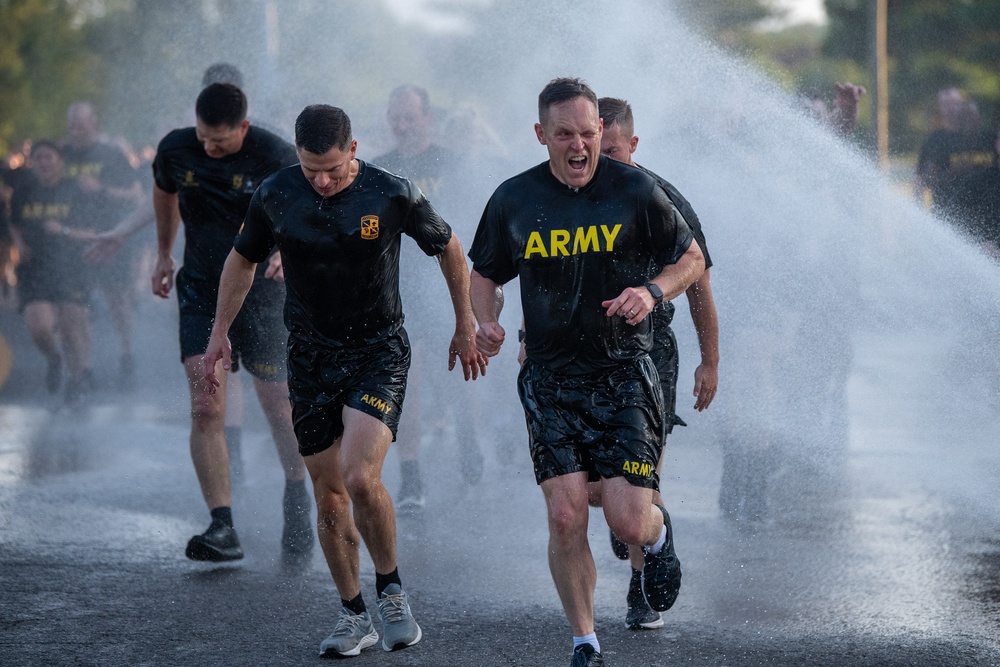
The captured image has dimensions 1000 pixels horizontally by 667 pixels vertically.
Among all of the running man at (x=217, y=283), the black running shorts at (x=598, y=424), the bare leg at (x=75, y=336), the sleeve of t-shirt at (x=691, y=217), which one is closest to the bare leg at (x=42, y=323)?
the bare leg at (x=75, y=336)

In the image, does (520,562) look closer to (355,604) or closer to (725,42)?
(355,604)

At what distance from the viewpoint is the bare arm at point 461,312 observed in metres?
5.00

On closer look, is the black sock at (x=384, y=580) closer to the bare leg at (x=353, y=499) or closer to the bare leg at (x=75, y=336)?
the bare leg at (x=353, y=499)

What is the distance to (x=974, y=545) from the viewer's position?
20.0 feet

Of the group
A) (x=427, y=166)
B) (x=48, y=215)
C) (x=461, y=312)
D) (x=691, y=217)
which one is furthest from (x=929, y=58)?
(x=461, y=312)

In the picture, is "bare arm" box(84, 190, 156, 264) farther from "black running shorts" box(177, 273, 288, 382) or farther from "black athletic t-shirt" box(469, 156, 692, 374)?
"black athletic t-shirt" box(469, 156, 692, 374)

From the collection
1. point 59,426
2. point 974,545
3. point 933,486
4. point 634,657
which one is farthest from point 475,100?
point 634,657

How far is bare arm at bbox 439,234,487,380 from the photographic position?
5000 millimetres

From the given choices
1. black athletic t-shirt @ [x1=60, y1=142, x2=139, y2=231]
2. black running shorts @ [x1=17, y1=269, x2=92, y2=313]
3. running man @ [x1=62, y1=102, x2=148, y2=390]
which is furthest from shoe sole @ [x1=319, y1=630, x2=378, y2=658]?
black athletic t-shirt @ [x1=60, y1=142, x2=139, y2=231]

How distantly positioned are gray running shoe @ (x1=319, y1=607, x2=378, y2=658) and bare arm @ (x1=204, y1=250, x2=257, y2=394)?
994 millimetres

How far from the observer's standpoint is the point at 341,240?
4.88m

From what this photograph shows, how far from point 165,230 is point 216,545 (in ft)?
5.15

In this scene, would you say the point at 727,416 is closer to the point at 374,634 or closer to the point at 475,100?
the point at 374,634

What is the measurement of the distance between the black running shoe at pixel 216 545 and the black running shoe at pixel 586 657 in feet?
7.10
